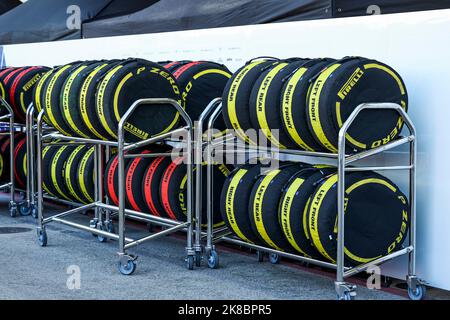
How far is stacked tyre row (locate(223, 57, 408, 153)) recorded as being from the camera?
15.5ft

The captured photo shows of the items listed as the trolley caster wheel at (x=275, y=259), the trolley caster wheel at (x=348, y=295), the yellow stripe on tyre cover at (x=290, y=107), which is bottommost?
the trolley caster wheel at (x=275, y=259)

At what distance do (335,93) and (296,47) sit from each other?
1.46 metres

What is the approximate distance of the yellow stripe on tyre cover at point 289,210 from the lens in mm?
4969

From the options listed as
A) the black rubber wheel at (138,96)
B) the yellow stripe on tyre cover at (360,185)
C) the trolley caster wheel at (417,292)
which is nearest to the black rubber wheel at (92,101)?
the black rubber wheel at (138,96)

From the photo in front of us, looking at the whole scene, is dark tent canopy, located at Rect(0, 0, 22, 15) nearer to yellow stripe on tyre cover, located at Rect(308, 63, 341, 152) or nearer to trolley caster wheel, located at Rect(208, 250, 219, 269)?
trolley caster wheel, located at Rect(208, 250, 219, 269)

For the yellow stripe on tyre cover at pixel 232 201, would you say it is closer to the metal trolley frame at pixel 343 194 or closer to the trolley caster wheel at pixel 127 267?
the metal trolley frame at pixel 343 194

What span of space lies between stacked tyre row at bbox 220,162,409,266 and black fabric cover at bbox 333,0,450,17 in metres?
1.75

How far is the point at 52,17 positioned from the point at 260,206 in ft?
23.4

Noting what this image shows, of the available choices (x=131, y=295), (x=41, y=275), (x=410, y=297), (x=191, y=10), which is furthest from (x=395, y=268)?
(x=191, y=10)

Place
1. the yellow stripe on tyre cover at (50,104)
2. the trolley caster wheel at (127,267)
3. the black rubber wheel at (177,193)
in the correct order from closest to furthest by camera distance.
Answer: the trolley caster wheel at (127,267) < the black rubber wheel at (177,193) < the yellow stripe on tyre cover at (50,104)

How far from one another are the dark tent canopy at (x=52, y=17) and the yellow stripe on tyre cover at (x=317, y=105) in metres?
6.09

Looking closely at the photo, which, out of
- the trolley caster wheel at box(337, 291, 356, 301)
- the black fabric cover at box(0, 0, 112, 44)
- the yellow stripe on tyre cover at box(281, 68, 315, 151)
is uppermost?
the black fabric cover at box(0, 0, 112, 44)

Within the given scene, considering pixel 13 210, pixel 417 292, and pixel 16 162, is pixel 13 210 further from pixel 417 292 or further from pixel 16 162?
pixel 417 292

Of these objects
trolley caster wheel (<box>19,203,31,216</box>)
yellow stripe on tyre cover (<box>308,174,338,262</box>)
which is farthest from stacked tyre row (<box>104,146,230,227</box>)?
trolley caster wheel (<box>19,203,31,216</box>)
